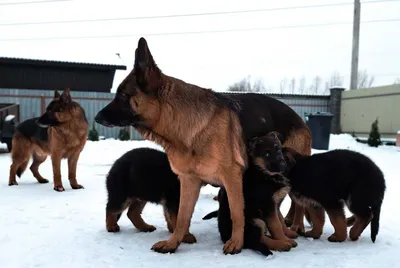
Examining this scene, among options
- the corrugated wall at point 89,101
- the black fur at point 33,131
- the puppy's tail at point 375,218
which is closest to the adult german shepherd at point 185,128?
the puppy's tail at point 375,218

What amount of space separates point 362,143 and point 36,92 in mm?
18385

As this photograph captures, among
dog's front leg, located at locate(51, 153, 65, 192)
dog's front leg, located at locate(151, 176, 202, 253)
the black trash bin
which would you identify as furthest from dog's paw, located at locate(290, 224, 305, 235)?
the black trash bin

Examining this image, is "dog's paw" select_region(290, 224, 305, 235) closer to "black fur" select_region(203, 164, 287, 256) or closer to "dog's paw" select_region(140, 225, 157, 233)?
"black fur" select_region(203, 164, 287, 256)

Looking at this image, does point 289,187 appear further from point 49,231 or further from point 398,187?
point 398,187

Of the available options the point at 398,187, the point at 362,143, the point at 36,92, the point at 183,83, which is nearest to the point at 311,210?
the point at 183,83

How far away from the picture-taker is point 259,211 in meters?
4.03

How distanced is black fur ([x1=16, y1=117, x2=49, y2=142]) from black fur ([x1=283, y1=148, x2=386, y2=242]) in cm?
588

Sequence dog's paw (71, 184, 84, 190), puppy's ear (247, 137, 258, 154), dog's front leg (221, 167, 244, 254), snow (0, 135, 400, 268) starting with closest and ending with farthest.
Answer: snow (0, 135, 400, 268), dog's front leg (221, 167, 244, 254), puppy's ear (247, 137, 258, 154), dog's paw (71, 184, 84, 190)

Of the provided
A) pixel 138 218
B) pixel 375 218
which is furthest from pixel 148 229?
pixel 375 218

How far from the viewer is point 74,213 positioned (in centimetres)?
545

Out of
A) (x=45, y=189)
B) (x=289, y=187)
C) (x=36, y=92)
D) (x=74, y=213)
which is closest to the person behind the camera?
(x=289, y=187)

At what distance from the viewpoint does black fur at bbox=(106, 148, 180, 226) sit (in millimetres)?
4359

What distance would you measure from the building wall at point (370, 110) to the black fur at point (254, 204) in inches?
735

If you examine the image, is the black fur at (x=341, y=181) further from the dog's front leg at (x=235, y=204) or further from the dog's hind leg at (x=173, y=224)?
the dog's hind leg at (x=173, y=224)
